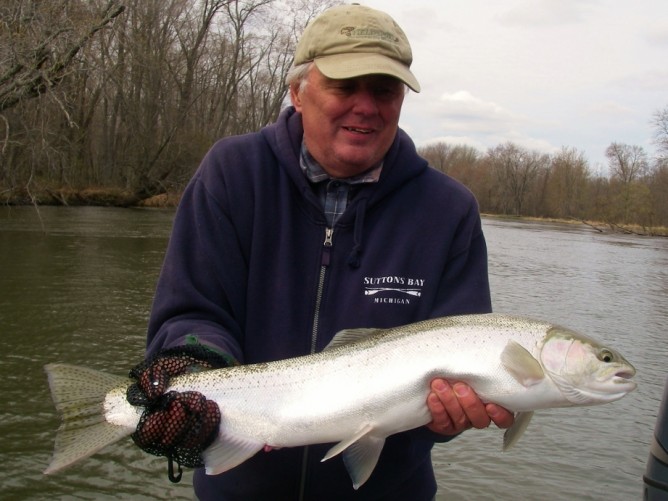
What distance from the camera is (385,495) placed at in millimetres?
2801

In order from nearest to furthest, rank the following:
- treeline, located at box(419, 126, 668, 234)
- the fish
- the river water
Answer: the fish < the river water < treeline, located at box(419, 126, 668, 234)

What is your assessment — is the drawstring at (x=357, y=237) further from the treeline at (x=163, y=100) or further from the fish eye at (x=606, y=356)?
the treeline at (x=163, y=100)

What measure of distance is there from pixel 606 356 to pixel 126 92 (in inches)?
1667

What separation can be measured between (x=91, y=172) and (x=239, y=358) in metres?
38.9

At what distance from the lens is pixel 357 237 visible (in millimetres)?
2812

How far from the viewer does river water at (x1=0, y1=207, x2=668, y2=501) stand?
20.3ft

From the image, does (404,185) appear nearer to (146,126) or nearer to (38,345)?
(38,345)

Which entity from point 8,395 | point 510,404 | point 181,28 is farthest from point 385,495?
point 181,28

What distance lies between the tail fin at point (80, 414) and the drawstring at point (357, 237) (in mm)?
1076

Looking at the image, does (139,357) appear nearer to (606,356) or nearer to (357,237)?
(357,237)

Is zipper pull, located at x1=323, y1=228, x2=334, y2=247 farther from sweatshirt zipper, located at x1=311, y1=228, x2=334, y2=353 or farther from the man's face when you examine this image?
the man's face

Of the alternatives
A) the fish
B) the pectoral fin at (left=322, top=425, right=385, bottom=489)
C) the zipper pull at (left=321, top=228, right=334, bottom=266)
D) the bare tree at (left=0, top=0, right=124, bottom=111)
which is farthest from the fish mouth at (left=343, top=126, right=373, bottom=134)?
the bare tree at (left=0, top=0, right=124, bottom=111)

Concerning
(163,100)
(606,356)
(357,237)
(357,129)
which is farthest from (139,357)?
(163,100)

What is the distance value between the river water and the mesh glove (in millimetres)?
3681
